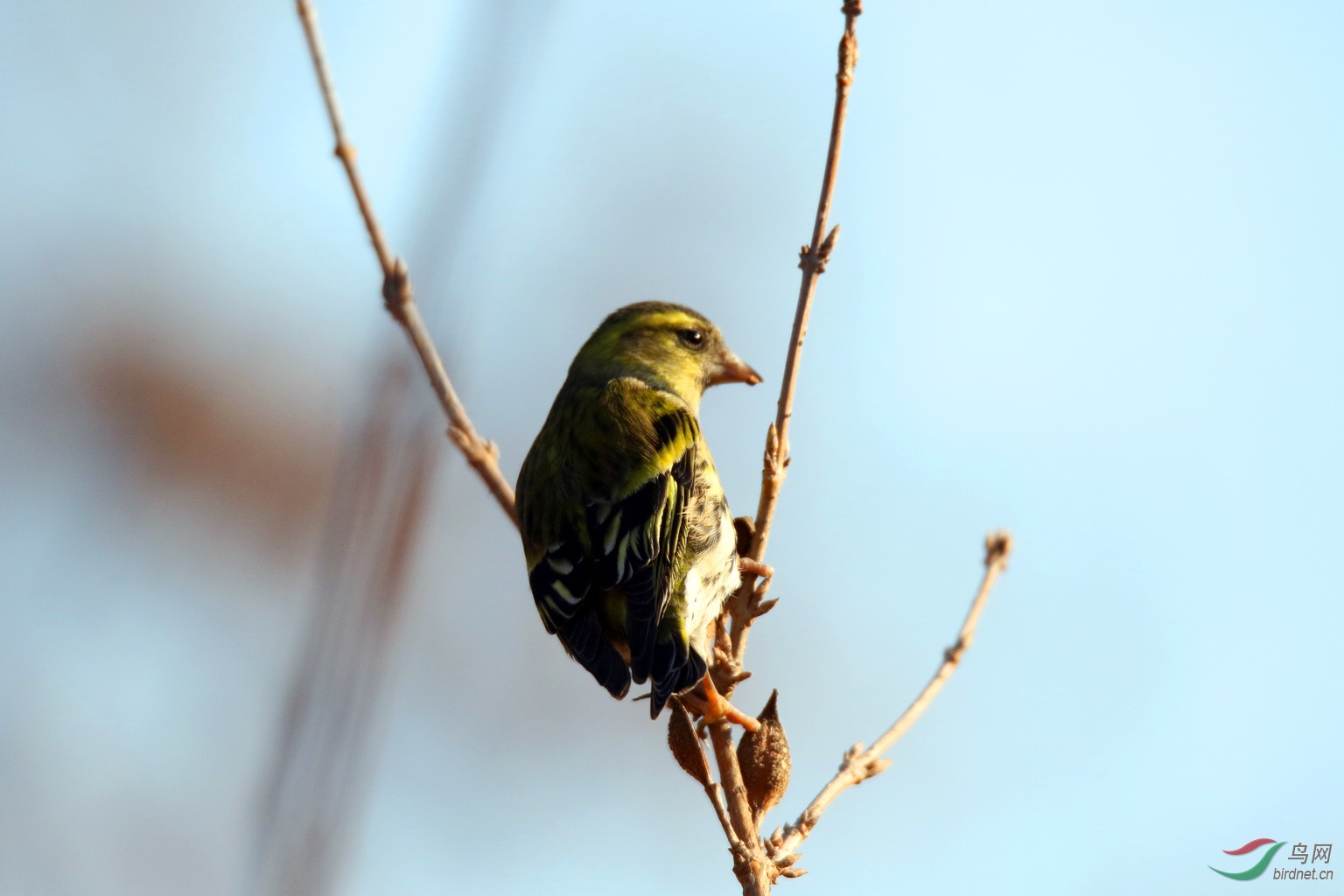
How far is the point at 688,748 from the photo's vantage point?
3357mm

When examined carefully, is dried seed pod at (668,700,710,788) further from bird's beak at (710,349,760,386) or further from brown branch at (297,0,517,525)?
bird's beak at (710,349,760,386)

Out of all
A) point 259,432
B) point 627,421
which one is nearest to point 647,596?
point 627,421

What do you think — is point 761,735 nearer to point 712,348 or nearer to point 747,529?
point 747,529

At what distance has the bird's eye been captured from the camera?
5.28m

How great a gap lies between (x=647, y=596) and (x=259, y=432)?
12.7ft

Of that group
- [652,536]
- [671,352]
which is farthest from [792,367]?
[671,352]

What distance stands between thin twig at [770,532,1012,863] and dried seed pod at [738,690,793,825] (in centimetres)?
11

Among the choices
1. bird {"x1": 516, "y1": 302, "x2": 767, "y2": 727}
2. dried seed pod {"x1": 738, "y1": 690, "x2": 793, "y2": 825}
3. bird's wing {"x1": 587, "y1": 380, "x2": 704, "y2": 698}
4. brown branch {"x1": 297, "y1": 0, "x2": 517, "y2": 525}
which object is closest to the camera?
brown branch {"x1": 297, "y1": 0, "x2": 517, "y2": 525}

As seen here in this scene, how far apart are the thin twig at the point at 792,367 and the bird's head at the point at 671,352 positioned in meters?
1.48

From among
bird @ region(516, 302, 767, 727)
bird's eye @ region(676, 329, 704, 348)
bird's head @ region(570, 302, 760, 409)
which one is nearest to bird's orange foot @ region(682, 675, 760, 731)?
bird @ region(516, 302, 767, 727)

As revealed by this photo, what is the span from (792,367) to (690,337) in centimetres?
187

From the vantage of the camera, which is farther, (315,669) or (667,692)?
(667,692)

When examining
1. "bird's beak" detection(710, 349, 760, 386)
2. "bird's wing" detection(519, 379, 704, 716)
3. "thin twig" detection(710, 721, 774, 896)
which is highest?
"bird's beak" detection(710, 349, 760, 386)

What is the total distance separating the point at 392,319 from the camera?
245 cm
